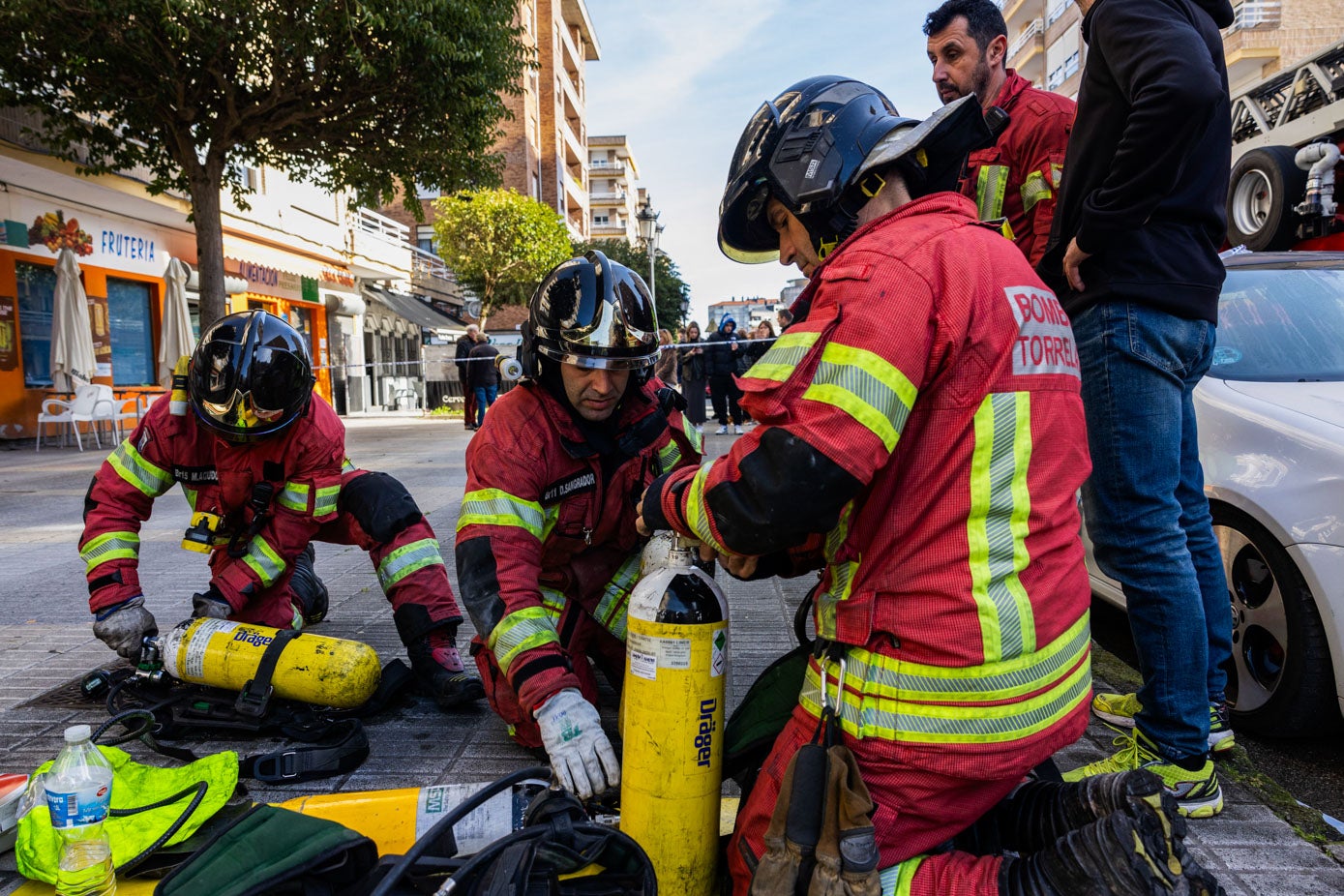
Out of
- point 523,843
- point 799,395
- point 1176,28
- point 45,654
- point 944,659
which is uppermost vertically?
point 1176,28

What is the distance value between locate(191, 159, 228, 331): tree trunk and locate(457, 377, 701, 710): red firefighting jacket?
9665 millimetres

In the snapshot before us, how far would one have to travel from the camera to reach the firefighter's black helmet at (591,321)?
259 centimetres

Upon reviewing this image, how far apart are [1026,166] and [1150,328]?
860mm

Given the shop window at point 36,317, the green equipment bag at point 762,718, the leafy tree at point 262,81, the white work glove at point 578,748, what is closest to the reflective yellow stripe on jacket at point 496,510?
the white work glove at point 578,748

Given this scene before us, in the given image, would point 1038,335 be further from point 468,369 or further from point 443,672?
point 468,369

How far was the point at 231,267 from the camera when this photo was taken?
18.3 meters

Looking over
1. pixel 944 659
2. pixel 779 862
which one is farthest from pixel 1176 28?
pixel 779 862

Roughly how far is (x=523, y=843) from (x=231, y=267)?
19.5 metres

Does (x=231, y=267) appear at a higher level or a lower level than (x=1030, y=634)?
higher

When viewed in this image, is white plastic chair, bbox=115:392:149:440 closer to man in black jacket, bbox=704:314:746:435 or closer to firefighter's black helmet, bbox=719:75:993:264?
man in black jacket, bbox=704:314:746:435

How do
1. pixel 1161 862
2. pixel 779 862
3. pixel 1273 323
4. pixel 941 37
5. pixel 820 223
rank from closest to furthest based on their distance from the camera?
pixel 1161 862, pixel 779 862, pixel 820 223, pixel 941 37, pixel 1273 323

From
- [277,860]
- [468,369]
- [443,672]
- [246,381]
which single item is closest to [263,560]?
[246,381]

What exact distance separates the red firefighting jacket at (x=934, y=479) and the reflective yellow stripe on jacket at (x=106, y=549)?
8.44ft

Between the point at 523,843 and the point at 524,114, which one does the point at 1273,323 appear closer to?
the point at 523,843
